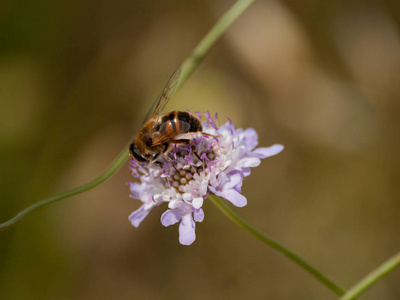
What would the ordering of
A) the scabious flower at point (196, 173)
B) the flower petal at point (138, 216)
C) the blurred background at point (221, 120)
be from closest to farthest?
the scabious flower at point (196, 173)
the flower petal at point (138, 216)
the blurred background at point (221, 120)

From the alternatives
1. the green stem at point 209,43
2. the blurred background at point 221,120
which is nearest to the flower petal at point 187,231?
the green stem at point 209,43

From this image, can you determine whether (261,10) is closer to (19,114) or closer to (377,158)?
(377,158)

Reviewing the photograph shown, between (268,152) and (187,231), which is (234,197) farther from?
(268,152)

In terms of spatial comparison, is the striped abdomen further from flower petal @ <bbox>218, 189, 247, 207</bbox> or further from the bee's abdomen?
flower petal @ <bbox>218, 189, 247, 207</bbox>

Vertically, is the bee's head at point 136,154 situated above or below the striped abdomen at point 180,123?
below

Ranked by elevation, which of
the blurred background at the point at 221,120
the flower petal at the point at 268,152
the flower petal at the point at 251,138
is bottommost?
the blurred background at the point at 221,120

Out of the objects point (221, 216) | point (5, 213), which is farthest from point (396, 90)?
point (5, 213)

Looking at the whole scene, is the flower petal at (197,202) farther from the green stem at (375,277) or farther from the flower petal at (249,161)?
the green stem at (375,277)
